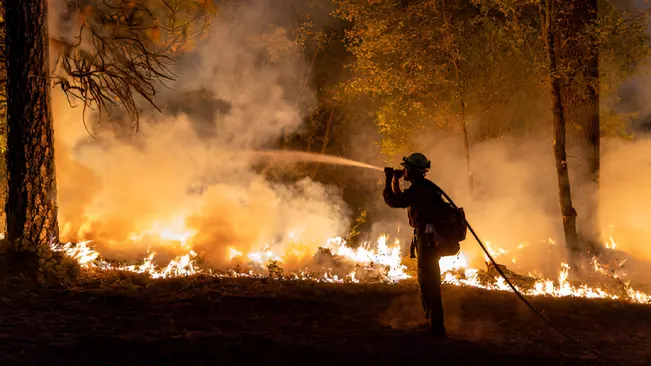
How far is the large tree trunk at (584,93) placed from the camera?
12.2 meters

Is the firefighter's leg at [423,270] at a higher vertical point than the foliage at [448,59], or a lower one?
lower

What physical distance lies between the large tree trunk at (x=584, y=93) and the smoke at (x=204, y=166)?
668 centimetres

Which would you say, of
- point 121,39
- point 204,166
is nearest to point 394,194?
point 121,39

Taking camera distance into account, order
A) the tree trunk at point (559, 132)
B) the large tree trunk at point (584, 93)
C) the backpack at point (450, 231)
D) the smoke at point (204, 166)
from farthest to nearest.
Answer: the large tree trunk at point (584, 93), the smoke at point (204, 166), the tree trunk at point (559, 132), the backpack at point (450, 231)

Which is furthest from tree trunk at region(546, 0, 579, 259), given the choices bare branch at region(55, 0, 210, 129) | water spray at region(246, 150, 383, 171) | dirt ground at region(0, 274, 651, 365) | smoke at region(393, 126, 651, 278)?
water spray at region(246, 150, 383, 171)

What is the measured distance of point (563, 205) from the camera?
12.0 metres

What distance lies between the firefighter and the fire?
3.20 metres

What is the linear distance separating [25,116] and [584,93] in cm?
1161

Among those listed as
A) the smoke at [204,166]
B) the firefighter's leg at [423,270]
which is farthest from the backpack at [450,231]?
the smoke at [204,166]

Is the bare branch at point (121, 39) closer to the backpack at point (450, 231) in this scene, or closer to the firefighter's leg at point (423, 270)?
the firefighter's leg at point (423, 270)

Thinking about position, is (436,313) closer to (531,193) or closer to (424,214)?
(424,214)

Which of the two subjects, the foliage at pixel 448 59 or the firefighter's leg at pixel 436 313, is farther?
the foliage at pixel 448 59

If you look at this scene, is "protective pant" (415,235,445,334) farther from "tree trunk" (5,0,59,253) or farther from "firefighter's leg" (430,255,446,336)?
"tree trunk" (5,0,59,253)

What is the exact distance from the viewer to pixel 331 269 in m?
11.5
